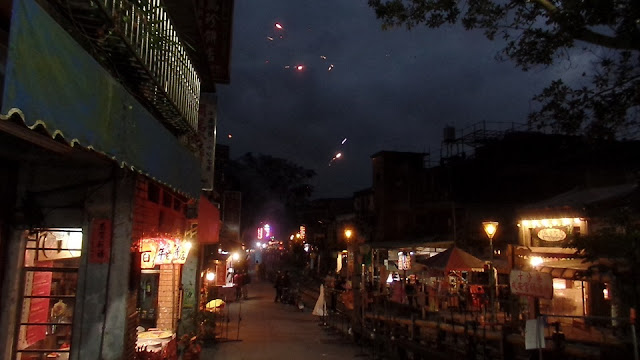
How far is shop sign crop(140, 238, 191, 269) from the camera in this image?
337 inches

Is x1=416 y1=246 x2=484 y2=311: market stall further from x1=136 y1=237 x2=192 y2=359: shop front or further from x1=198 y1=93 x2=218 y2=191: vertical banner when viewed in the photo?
x1=136 y1=237 x2=192 y2=359: shop front

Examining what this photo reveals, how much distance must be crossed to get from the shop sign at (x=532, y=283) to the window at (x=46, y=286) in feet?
36.5

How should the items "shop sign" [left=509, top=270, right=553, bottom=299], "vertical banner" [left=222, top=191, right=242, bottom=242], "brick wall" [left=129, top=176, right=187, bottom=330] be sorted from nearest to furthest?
"brick wall" [left=129, top=176, right=187, bottom=330], "shop sign" [left=509, top=270, right=553, bottom=299], "vertical banner" [left=222, top=191, right=242, bottom=242]

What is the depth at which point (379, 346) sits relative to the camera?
1620cm

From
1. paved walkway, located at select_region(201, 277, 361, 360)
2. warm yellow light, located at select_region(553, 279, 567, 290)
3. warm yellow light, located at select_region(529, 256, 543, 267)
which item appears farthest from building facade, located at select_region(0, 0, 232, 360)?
warm yellow light, located at select_region(553, 279, 567, 290)

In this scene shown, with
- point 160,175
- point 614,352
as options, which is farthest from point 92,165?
point 614,352

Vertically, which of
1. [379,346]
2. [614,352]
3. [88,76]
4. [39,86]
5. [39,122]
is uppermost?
[88,76]

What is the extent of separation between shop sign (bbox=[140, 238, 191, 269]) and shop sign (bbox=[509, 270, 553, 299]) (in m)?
9.16

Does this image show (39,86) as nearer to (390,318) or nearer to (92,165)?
(92,165)

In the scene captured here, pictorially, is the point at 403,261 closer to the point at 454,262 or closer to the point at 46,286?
the point at 454,262

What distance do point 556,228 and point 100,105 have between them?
65.1ft

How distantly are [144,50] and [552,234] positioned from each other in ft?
60.6

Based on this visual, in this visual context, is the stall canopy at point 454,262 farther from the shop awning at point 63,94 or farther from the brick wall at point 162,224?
the shop awning at point 63,94

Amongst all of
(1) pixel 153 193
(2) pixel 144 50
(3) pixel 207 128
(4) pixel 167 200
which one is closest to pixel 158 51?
(2) pixel 144 50
